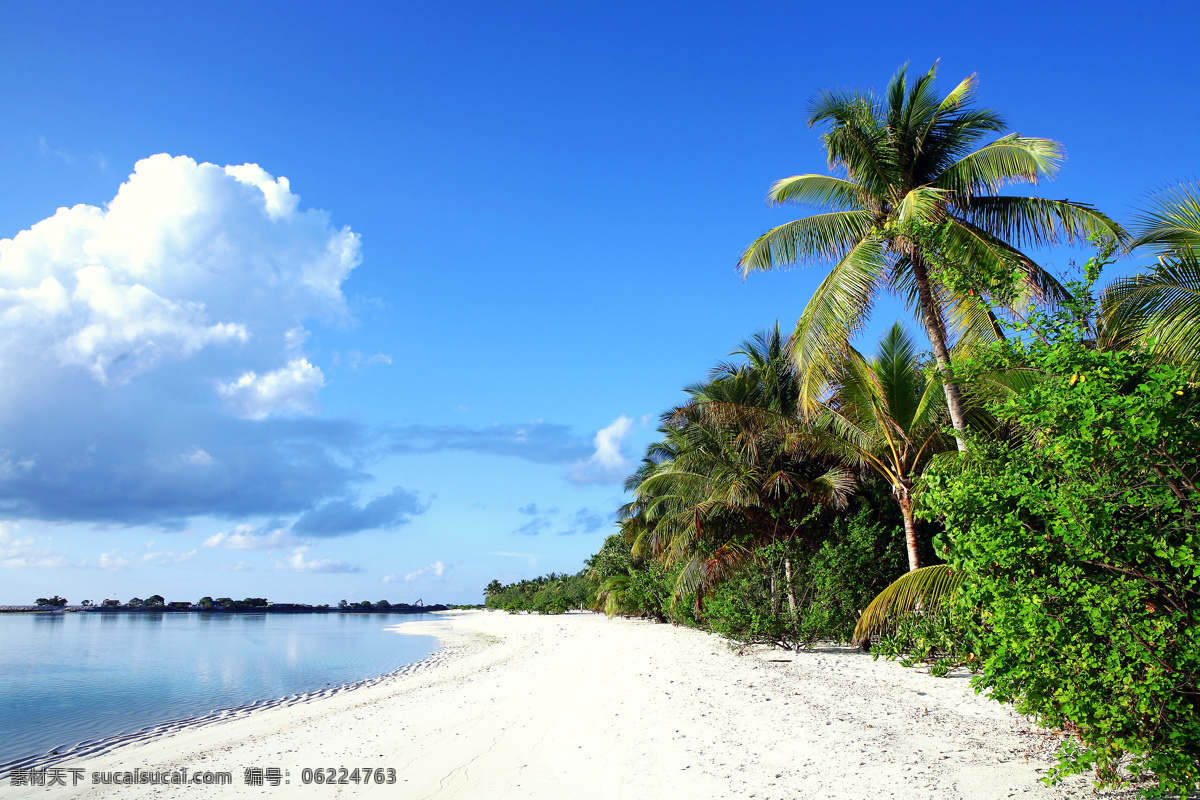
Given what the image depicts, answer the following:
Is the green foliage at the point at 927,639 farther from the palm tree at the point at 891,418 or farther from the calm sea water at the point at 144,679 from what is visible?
the calm sea water at the point at 144,679

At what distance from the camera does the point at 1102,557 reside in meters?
3.94

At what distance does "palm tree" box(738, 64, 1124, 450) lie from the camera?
375 inches

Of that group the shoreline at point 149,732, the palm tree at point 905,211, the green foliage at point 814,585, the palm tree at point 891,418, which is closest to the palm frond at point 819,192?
the palm tree at point 905,211

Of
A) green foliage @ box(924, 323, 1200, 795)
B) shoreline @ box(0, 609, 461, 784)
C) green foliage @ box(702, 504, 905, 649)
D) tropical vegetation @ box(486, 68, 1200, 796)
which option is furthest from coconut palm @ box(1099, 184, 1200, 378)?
shoreline @ box(0, 609, 461, 784)

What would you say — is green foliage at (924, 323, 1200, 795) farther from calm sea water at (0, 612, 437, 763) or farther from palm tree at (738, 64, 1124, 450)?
calm sea water at (0, 612, 437, 763)

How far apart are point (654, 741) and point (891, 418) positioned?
817 cm

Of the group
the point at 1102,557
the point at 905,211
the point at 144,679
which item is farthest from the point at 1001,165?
the point at 144,679

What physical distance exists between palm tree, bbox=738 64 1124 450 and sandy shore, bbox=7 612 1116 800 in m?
4.60

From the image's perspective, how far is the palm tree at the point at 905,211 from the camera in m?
9.53

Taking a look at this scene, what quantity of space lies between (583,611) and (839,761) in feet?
177

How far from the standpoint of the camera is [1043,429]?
4.42 m

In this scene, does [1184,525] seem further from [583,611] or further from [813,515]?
[583,611]

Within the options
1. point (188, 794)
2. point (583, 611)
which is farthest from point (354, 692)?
point (583, 611)

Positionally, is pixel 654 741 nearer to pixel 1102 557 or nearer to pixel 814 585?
pixel 1102 557
